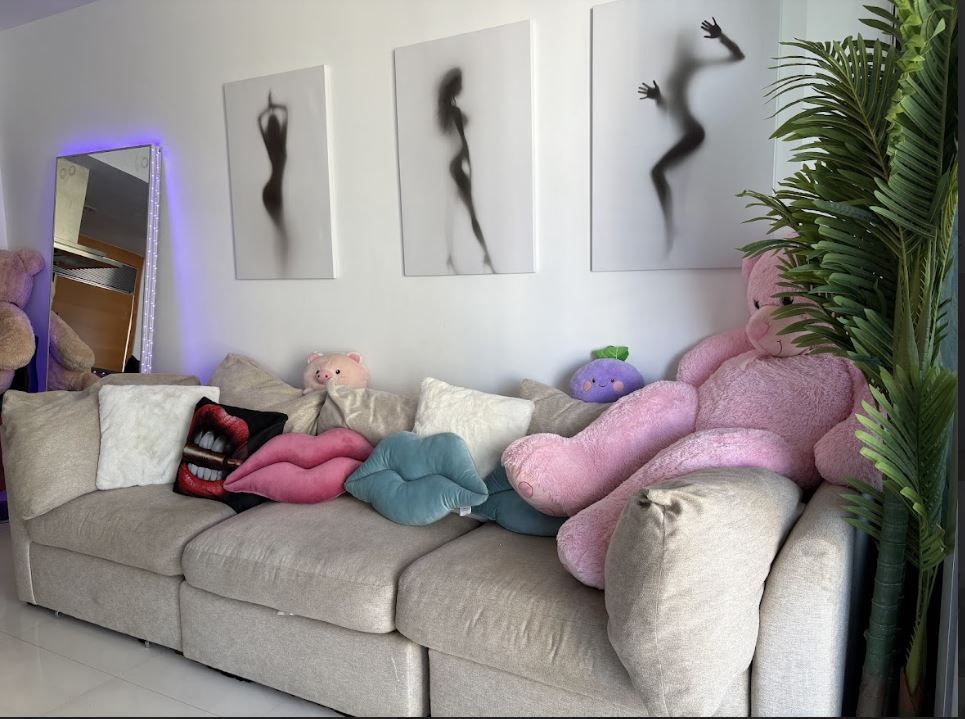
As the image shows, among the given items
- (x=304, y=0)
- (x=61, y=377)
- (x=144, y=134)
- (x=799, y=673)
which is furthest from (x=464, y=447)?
(x=61, y=377)

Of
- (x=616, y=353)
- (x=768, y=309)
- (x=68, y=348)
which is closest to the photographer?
(x=768, y=309)

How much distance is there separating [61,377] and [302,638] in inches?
107

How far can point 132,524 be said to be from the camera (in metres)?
2.48

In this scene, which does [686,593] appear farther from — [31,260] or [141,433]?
[31,260]

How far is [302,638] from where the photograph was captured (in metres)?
2.08

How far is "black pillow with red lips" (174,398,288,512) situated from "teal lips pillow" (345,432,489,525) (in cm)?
44

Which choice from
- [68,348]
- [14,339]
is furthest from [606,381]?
[14,339]

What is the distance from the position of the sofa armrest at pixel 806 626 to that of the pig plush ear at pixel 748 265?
36.1 inches

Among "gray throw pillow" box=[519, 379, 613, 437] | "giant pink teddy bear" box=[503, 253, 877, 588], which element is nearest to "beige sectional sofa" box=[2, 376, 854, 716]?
"giant pink teddy bear" box=[503, 253, 877, 588]

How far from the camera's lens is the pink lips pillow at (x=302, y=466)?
2.48 metres

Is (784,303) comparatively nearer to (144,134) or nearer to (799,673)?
(799,673)

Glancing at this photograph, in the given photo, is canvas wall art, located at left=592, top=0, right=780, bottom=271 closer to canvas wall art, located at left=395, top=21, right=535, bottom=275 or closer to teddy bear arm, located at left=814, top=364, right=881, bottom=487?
canvas wall art, located at left=395, top=21, right=535, bottom=275

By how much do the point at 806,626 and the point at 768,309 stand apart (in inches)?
34.9

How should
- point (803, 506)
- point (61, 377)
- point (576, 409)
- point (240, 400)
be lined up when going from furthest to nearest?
1. point (61, 377)
2. point (240, 400)
3. point (576, 409)
4. point (803, 506)
